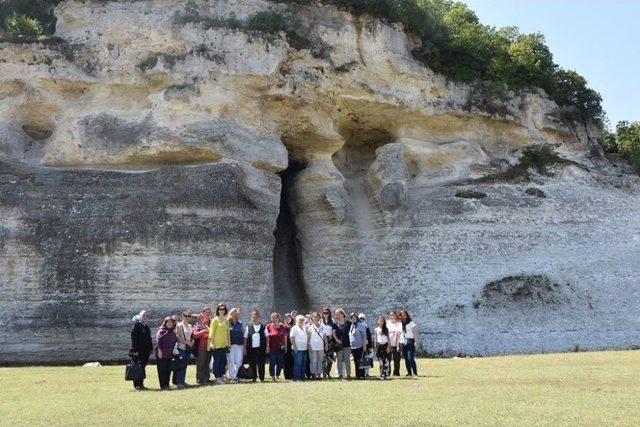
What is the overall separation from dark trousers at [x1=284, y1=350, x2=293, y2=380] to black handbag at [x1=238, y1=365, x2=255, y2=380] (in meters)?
0.88

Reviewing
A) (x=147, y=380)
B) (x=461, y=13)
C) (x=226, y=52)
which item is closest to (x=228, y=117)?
(x=226, y=52)

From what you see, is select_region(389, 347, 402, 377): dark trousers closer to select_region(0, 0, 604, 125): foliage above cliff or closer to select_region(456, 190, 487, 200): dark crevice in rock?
select_region(456, 190, 487, 200): dark crevice in rock

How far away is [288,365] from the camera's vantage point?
49.3 ft

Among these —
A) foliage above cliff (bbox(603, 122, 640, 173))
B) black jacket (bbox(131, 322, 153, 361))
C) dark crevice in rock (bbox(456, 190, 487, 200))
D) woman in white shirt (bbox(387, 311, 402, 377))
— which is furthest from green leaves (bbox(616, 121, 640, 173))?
black jacket (bbox(131, 322, 153, 361))

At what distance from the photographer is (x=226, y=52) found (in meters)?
24.2

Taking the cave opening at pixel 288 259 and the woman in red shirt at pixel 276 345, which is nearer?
the woman in red shirt at pixel 276 345

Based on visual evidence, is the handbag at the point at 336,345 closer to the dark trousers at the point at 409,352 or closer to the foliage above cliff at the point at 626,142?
the dark trousers at the point at 409,352

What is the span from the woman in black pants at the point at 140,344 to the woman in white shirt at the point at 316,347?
317 cm

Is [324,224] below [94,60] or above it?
below

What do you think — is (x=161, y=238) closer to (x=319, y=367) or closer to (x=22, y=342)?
(x=22, y=342)

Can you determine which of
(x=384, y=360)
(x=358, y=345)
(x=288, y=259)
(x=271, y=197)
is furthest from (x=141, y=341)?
(x=288, y=259)

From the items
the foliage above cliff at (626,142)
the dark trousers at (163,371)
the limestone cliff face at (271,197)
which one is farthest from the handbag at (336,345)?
the foliage above cliff at (626,142)

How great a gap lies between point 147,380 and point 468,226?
14.2 m

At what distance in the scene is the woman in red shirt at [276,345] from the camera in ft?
47.1
